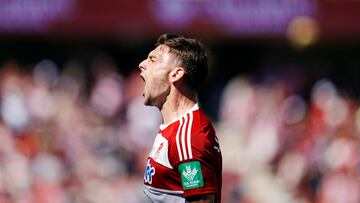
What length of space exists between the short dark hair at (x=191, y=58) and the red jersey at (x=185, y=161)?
16 centimetres

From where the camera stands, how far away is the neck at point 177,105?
5.52 metres

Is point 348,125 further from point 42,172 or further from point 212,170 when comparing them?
point 212,170

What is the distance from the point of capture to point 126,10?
15000 mm

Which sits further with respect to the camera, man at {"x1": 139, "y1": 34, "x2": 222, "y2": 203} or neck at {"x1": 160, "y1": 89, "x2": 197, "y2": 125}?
neck at {"x1": 160, "y1": 89, "x2": 197, "y2": 125}

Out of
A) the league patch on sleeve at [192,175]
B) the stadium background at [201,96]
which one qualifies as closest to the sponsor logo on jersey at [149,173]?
the league patch on sleeve at [192,175]

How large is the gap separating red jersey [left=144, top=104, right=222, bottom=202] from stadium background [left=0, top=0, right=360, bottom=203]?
7590mm

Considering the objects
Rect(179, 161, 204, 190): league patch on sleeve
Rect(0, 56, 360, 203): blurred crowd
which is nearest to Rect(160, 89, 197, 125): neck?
Rect(179, 161, 204, 190): league patch on sleeve

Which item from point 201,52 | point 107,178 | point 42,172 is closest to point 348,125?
point 107,178

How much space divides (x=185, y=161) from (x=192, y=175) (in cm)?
9

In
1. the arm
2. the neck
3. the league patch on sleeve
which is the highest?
the neck

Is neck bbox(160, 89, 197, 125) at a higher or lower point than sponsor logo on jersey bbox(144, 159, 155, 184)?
higher

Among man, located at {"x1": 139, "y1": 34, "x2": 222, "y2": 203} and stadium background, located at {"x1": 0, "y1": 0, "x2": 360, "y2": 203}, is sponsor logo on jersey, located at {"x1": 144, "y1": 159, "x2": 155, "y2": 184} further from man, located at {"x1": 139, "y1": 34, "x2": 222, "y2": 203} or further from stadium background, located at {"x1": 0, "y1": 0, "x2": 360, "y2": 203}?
stadium background, located at {"x1": 0, "y1": 0, "x2": 360, "y2": 203}

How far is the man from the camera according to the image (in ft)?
16.9

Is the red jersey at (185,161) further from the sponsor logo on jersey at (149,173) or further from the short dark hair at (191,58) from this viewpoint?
the short dark hair at (191,58)
